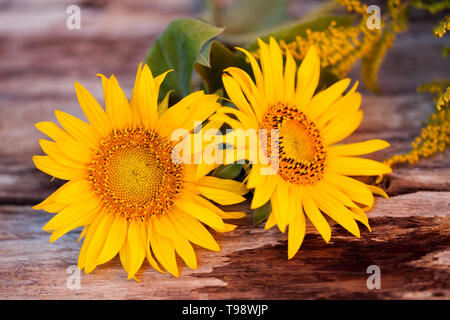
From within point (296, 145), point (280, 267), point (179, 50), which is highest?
point (179, 50)

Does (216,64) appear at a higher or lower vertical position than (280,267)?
higher

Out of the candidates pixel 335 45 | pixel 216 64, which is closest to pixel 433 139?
pixel 335 45

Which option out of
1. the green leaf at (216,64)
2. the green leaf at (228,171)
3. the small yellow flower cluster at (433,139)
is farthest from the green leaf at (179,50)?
the small yellow flower cluster at (433,139)

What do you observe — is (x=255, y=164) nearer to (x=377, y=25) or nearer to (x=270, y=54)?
(x=270, y=54)

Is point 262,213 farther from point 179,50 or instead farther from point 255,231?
point 179,50

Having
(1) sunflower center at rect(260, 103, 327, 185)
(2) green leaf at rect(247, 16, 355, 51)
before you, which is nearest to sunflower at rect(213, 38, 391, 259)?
(1) sunflower center at rect(260, 103, 327, 185)

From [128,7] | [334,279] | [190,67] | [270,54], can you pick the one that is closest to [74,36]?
[128,7]
